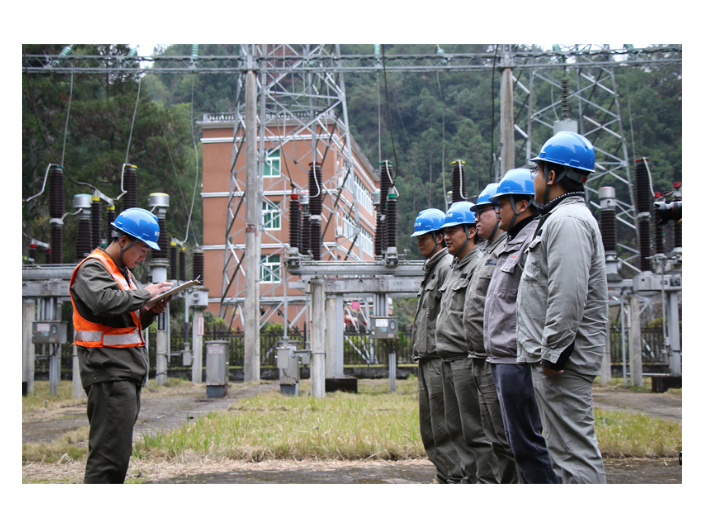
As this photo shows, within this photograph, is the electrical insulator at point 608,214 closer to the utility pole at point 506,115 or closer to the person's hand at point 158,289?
the utility pole at point 506,115

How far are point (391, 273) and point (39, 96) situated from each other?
23.4 metres

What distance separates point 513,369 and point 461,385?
117cm

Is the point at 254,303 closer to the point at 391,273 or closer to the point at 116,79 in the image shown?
the point at 391,273

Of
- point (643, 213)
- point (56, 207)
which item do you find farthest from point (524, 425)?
point (56, 207)

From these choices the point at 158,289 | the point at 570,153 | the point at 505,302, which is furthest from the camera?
the point at 158,289

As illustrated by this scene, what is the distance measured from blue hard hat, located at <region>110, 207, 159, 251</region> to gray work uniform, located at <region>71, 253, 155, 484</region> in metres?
0.37

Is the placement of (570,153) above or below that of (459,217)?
above

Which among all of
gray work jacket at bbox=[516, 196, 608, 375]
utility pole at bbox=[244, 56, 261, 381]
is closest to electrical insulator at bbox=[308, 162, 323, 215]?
utility pole at bbox=[244, 56, 261, 381]

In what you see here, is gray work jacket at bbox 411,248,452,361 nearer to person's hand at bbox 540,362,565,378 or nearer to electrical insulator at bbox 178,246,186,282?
person's hand at bbox 540,362,565,378

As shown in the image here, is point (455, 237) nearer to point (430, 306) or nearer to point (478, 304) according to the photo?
point (430, 306)

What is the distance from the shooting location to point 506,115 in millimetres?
18750

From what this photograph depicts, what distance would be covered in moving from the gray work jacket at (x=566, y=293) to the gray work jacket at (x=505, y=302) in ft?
1.88

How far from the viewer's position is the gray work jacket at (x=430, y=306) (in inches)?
259
